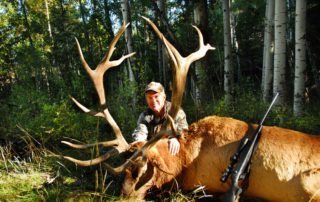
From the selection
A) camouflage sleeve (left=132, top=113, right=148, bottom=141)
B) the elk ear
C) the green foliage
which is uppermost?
camouflage sleeve (left=132, top=113, right=148, bottom=141)

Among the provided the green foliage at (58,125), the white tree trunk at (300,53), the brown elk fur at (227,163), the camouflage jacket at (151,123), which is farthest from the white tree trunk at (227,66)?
the brown elk fur at (227,163)

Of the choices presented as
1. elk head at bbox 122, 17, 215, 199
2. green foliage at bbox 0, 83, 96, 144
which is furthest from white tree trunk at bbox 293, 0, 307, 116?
green foliage at bbox 0, 83, 96, 144

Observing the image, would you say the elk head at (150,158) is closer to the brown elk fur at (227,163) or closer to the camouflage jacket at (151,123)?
the brown elk fur at (227,163)

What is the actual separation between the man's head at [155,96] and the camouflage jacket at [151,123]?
176 millimetres

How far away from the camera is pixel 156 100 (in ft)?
13.3

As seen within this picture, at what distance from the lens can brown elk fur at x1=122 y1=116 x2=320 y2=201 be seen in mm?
2967

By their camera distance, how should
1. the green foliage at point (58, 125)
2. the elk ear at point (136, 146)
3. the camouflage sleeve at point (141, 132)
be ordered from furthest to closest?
1. the green foliage at point (58, 125)
2. the camouflage sleeve at point (141, 132)
3. the elk ear at point (136, 146)

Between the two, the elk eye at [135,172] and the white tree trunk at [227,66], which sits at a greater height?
the white tree trunk at [227,66]

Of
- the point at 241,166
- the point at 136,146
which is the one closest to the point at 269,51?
the point at 136,146

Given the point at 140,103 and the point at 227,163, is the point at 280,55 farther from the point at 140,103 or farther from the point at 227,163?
the point at 227,163

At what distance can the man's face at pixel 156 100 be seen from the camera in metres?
4.00

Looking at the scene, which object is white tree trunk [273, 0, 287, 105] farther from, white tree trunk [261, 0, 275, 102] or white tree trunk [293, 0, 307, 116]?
white tree trunk [261, 0, 275, 102]

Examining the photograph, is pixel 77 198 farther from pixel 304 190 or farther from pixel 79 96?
pixel 79 96

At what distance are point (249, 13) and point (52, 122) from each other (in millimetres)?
16622
